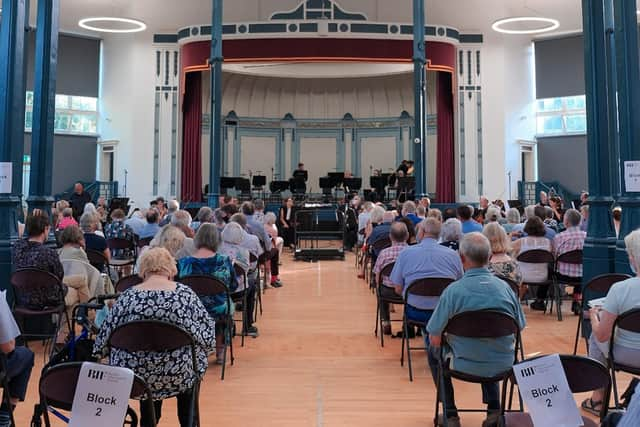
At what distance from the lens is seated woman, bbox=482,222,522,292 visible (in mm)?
5332

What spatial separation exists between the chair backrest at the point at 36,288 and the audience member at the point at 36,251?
0.15 meters

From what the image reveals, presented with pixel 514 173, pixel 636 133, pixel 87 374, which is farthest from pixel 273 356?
pixel 514 173

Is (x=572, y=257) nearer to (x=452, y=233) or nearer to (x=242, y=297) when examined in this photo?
(x=452, y=233)

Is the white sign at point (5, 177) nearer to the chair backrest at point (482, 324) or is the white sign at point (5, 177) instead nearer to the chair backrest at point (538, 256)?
the chair backrest at point (482, 324)

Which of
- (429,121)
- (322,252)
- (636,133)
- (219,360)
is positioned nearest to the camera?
(219,360)

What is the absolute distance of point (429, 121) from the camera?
20.3 metres

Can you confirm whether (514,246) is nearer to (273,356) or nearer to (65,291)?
(273,356)

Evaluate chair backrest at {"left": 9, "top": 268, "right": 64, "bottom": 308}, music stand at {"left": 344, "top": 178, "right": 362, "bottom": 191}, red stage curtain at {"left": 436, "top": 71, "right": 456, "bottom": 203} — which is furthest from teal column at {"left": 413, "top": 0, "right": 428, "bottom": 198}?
chair backrest at {"left": 9, "top": 268, "right": 64, "bottom": 308}

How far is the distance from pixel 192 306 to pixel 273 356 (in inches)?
95.6

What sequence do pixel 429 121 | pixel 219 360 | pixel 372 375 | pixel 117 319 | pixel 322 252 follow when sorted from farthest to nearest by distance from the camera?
pixel 429 121 < pixel 322 252 < pixel 219 360 < pixel 372 375 < pixel 117 319

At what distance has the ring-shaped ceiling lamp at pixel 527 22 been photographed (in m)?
15.8

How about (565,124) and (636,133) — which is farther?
(565,124)

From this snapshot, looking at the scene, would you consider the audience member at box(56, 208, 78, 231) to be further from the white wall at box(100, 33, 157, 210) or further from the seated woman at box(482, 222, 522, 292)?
the white wall at box(100, 33, 157, 210)

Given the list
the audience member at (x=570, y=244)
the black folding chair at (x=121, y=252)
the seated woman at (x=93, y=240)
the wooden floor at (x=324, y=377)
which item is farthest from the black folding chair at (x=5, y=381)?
the audience member at (x=570, y=244)
